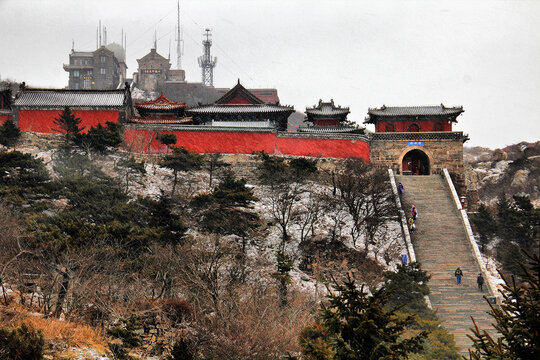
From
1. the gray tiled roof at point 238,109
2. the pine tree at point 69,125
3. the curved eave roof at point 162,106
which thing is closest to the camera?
the pine tree at point 69,125

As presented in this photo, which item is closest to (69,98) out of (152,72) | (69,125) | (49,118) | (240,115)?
(49,118)

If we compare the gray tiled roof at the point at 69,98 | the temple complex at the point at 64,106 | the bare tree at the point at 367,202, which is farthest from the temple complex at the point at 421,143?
the gray tiled roof at the point at 69,98

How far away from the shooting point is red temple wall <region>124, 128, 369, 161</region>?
32.8 metres

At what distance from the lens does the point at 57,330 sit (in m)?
10.8

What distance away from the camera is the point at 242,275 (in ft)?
61.1

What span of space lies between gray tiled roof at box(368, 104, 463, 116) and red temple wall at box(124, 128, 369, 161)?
5184mm

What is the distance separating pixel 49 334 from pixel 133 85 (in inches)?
2589

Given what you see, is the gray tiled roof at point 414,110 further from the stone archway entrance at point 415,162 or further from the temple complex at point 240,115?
the temple complex at point 240,115

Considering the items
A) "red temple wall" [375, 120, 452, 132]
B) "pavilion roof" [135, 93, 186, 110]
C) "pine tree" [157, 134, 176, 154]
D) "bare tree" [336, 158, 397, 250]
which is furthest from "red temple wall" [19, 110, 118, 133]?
"red temple wall" [375, 120, 452, 132]

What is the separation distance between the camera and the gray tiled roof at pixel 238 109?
114ft

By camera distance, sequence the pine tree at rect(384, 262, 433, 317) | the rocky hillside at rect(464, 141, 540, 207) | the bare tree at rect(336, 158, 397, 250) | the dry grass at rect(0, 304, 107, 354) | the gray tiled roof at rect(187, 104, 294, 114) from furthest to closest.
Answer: the rocky hillside at rect(464, 141, 540, 207) < the gray tiled roof at rect(187, 104, 294, 114) < the bare tree at rect(336, 158, 397, 250) < the pine tree at rect(384, 262, 433, 317) < the dry grass at rect(0, 304, 107, 354)

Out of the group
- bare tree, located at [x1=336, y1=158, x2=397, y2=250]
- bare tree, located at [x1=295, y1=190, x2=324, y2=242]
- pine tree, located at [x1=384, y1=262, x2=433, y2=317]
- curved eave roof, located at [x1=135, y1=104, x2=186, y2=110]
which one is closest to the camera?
pine tree, located at [x1=384, y1=262, x2=433, y2=317]

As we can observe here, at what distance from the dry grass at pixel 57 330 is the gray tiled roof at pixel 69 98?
24.2 m

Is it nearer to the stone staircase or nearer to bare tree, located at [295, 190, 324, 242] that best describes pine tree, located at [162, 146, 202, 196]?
bare tree, located at [295, 190, 324, 242]
